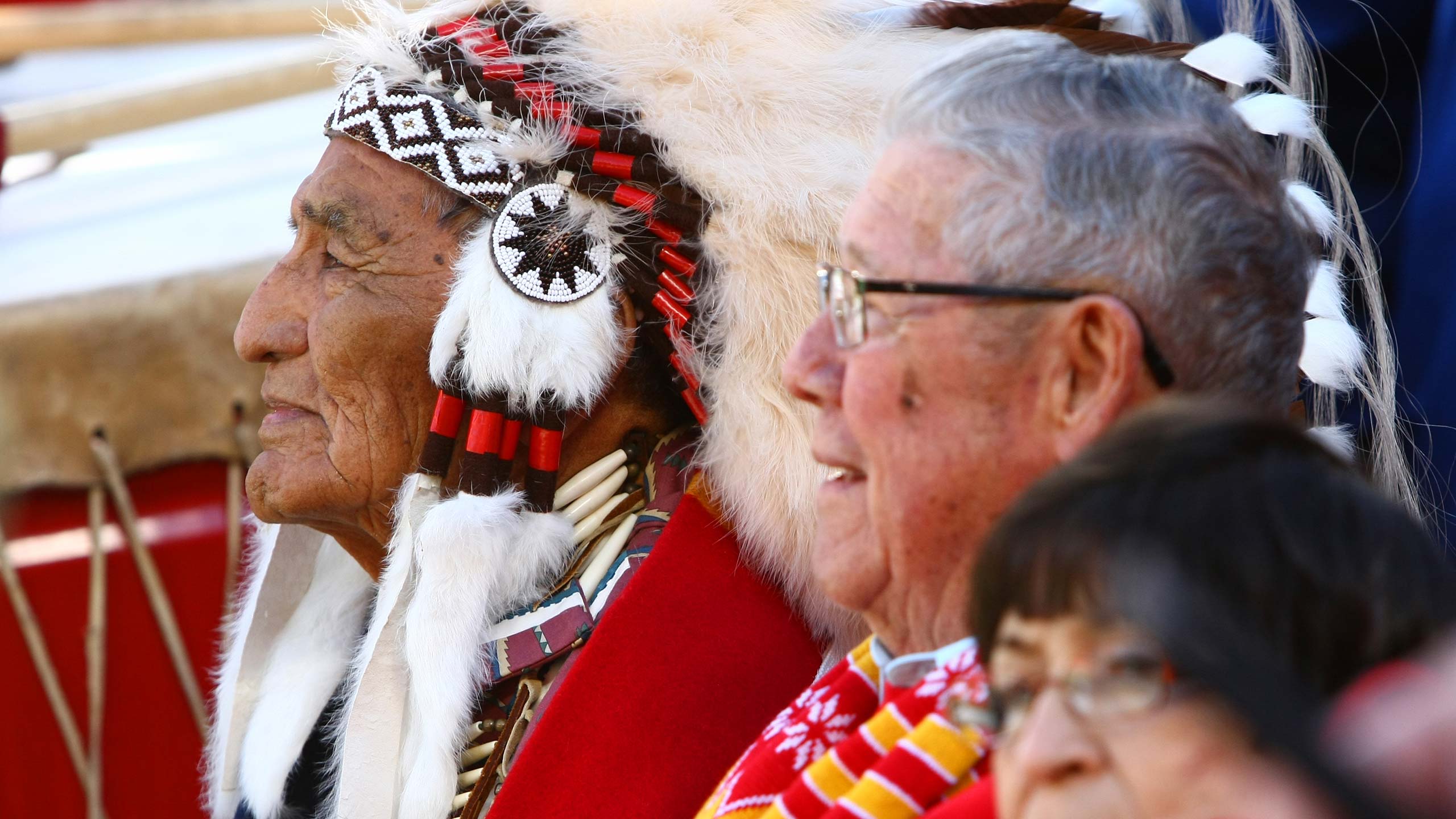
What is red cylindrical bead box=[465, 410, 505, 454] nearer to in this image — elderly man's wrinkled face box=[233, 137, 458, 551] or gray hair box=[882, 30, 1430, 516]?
elderly man's wrinkled face box=[233, 137, 458, 551]

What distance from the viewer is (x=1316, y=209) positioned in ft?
5.50

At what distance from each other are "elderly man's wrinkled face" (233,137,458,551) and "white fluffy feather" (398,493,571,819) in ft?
0.54

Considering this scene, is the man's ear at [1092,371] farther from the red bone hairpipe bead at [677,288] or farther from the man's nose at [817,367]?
the red bone hairpipe bead at [677,288]

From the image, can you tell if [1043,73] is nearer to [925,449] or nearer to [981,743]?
[925,449]

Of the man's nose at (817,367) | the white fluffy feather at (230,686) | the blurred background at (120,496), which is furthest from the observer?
the blurred background at (120,496)

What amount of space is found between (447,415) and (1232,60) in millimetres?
1178

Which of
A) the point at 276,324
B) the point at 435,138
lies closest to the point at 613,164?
the point at 435,138

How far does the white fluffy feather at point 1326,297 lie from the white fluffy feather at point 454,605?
41.5 inches

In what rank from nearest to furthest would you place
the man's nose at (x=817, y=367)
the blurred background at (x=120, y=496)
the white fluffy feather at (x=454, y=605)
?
the man's nose at (x=817, y=367), the white fluffy feather at (x=454, y=605), the blurred background at (x=120, y=496)

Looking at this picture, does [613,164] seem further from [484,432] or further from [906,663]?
[906,663]

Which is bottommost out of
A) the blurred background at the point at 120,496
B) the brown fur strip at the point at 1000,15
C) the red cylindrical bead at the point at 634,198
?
the blurred background at the point at 120,496

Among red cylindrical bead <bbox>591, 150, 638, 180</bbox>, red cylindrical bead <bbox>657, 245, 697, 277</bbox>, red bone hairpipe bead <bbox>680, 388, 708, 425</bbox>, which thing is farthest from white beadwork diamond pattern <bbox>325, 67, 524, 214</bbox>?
red bone hairpipe bead <bbox>680, 388, 708, 425</bbox>

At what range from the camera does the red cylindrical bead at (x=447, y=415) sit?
1.81 metres

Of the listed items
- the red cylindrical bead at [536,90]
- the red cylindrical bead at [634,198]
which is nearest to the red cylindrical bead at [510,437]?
the red cylindrical bead at [634,198]
